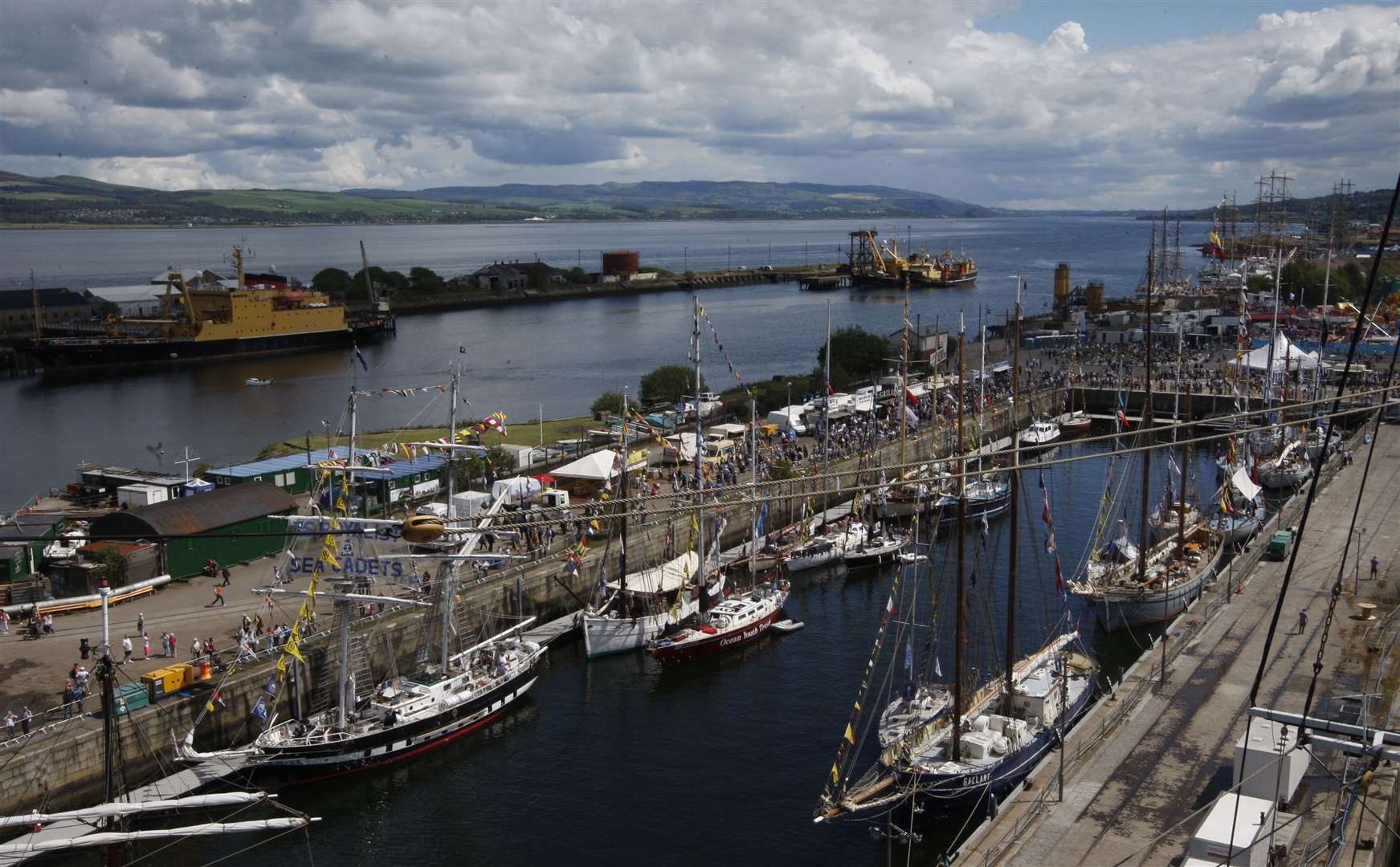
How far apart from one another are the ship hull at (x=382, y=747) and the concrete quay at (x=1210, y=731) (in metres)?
7.56

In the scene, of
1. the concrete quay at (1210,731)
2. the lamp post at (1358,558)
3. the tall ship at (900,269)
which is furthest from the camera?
the tall ship at (900,269)

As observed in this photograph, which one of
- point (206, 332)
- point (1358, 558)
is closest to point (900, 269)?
point (206, 332)

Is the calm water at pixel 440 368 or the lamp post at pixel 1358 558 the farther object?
the calm water at pixel 440 368

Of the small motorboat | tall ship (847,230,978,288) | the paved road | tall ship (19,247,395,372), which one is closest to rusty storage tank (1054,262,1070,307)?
the small motorboat

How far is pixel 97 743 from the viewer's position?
12.7 metres

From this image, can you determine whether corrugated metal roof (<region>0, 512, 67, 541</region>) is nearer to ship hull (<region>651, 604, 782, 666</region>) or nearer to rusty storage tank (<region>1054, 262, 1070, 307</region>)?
ship hull (<region>651, 604, 782, 666</region>)

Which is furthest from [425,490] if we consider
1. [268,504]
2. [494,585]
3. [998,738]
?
[998,738]

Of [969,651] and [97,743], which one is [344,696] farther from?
[969,651]

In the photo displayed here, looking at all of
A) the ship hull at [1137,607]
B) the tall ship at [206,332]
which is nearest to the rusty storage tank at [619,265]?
the tall ship at [206,332]

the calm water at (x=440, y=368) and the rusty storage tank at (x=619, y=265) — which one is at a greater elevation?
the rusty storage tank at (x=619, y=265)

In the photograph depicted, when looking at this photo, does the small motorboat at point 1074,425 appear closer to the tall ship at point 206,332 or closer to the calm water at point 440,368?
the calm water at point 440,368

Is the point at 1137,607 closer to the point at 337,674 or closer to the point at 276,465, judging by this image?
the point at 337,674

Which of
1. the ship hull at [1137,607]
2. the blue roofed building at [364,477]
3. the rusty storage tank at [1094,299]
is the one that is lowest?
the ship hull at [1137,607]

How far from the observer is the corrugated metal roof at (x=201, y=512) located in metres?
18.1
